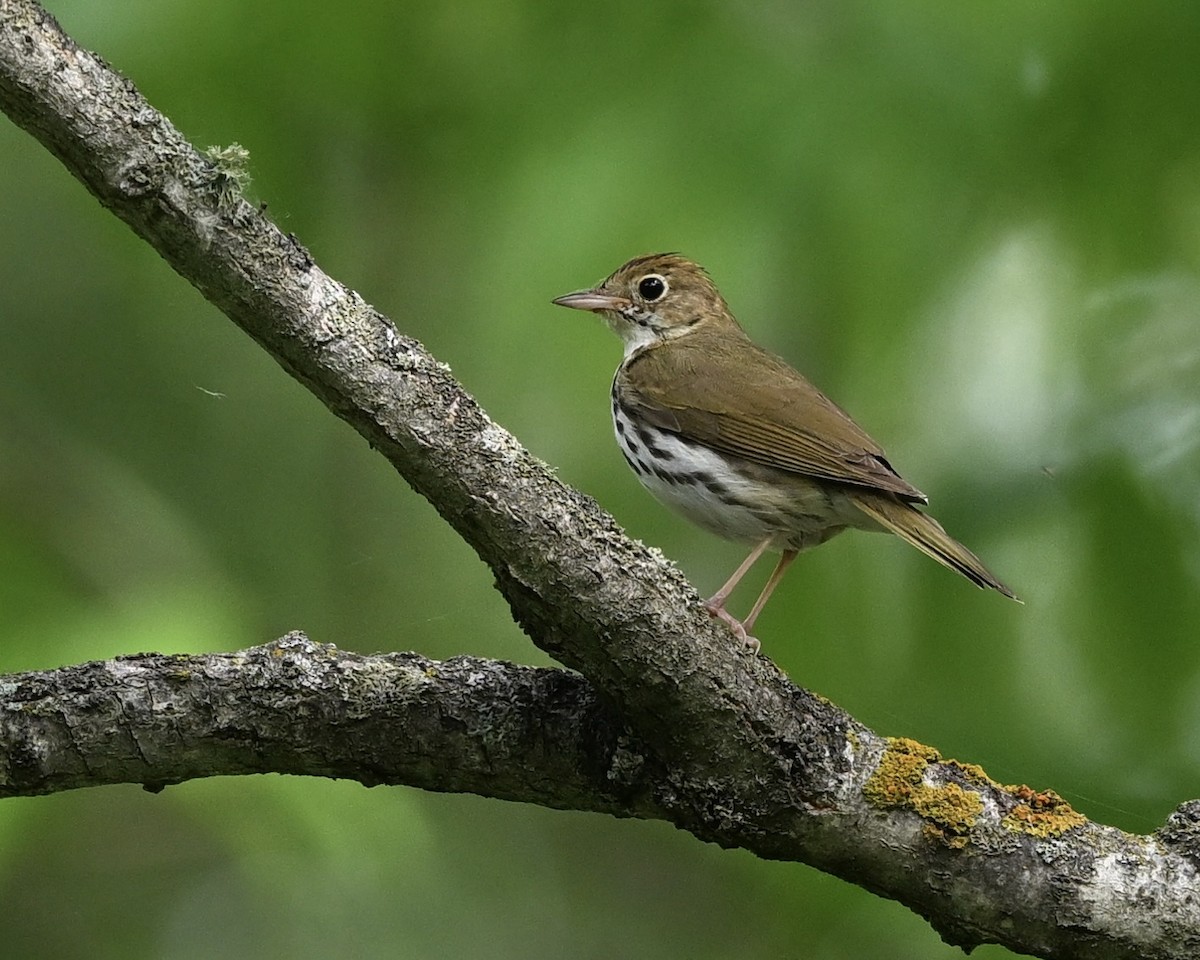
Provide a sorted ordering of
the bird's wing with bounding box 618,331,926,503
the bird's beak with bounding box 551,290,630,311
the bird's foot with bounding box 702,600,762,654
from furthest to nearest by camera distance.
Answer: the bird's beak with bounding box 551,290,630,311
the bird's wing with bounding box 618,331,926,503
the bird's foot with bounding box 702,600,762,654

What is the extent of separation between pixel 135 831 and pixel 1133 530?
10.3 ft

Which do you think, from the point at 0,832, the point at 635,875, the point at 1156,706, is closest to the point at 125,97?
the point at 0,832

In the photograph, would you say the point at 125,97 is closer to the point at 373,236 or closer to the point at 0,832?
the point at 0,832

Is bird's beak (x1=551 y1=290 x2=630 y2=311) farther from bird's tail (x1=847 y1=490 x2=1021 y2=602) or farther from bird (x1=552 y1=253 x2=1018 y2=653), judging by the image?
bird's tail (x1=847 y1=490 x2=1021 y2=602)

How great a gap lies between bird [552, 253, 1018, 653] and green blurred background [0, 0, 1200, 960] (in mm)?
162

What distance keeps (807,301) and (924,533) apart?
0.77m

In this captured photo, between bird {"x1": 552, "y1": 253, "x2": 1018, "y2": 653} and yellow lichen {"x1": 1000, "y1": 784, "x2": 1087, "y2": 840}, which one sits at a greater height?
bird {"x1": 552, "y1": 253, "x2": 1018, "y2": 653}

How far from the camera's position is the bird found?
4.20 m

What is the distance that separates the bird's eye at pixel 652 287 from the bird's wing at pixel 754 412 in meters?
0.38

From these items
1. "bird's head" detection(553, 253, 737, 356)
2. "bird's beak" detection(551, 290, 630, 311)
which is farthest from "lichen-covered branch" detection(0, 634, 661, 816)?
"bird's head" detection(553, 253, 737, 356)

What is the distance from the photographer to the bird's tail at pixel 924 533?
12.3ft

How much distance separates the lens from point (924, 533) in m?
3.96

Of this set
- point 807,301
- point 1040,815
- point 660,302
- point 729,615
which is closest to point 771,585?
point 729,615

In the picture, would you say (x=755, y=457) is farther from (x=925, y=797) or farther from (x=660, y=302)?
(x=925, y=797)
